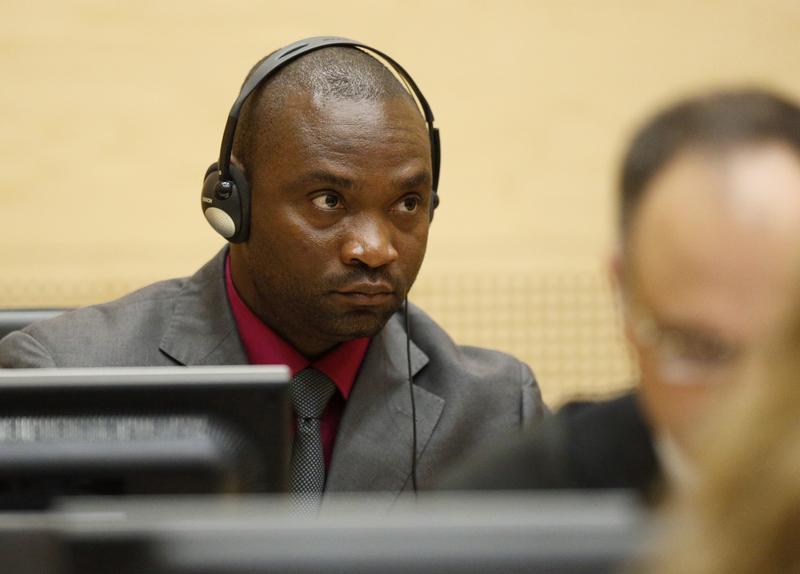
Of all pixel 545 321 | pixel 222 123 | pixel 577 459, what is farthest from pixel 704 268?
pixel 222 123

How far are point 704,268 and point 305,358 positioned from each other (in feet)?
3.09

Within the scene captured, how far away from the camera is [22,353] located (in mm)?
1720

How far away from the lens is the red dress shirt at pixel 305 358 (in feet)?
5.77

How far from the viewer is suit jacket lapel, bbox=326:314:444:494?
168 centimetres

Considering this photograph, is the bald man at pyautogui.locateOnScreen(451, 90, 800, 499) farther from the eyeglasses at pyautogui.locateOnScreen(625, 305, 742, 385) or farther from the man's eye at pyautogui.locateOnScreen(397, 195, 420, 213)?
the man's eye at pyautogui.locateOnScreen(397, 195, 420, 213)

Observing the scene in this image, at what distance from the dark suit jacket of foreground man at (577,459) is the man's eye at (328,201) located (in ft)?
2.28

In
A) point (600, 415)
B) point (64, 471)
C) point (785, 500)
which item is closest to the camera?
point (785, 500)

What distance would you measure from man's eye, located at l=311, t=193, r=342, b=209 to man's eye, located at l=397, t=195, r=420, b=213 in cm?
10

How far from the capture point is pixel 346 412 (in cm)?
173

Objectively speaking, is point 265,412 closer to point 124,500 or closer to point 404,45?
point 124,500

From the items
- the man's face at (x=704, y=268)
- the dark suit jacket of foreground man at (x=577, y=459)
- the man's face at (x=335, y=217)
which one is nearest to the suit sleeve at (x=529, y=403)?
the man's face at (x=335, y=217)

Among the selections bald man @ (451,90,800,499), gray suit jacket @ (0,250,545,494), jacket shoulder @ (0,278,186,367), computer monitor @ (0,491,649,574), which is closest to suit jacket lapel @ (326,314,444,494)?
gray suit jacket @ (0,250,545,494)

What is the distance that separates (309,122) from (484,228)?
8.17 feet

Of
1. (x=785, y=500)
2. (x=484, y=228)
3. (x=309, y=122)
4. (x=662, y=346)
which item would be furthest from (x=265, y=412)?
(x=484, y=228)
